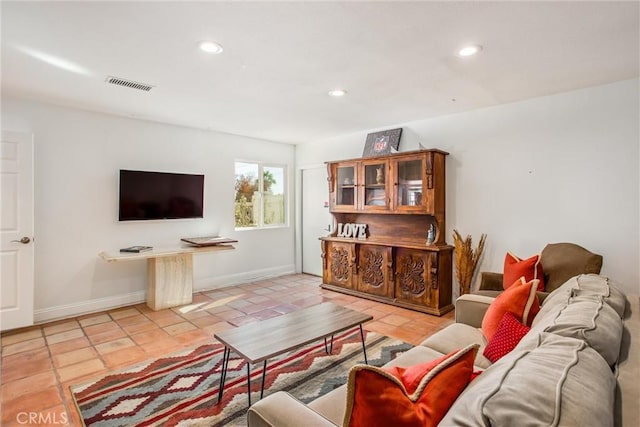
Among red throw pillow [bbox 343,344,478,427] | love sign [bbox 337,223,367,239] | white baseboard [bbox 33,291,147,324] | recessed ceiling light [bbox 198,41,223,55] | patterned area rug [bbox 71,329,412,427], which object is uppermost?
recessed ceiling light [bbox 198,41,223,55]

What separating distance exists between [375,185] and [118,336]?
11.3 feet

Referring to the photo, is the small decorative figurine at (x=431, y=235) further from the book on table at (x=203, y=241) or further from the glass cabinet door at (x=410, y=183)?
the book on table at (x=203, y=241)

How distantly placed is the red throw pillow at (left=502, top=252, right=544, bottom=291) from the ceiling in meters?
1.63

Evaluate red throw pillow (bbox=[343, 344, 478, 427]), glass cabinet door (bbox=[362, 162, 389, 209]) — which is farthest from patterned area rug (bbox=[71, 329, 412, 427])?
glass cabinet door (bbox=[362, 162, 389, 209])

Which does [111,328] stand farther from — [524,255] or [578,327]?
[524,255]

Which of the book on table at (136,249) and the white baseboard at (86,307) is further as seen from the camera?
the book on table at (136,249)

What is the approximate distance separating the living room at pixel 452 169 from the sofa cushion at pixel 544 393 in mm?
2220

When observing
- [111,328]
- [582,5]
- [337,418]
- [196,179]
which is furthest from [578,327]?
[196,179]

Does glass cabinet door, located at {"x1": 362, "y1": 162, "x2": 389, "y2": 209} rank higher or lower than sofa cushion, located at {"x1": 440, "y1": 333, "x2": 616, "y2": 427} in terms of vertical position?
higher

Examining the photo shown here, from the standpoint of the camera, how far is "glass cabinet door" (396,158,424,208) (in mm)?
4160

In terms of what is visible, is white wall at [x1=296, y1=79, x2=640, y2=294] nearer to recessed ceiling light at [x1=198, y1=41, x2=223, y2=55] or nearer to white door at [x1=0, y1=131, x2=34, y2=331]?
recessed ceiling light at [x1=198, y1=41, x2=223, y2=55]

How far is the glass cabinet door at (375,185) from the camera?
14.8 ft

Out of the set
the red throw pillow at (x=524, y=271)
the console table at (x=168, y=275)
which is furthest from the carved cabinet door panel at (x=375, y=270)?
the console table at (x=168, y=275)

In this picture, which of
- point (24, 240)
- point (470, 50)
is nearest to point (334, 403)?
point (470, 50)
